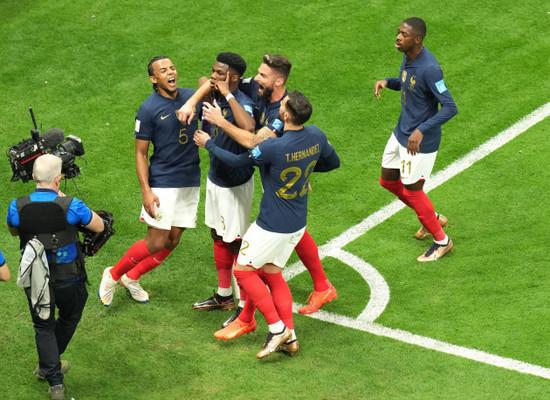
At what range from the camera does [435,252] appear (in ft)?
30.3

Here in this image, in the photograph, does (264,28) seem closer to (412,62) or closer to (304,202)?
(412,62)

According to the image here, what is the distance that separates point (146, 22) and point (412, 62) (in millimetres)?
5782

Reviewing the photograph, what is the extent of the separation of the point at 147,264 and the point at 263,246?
1505 millimetres

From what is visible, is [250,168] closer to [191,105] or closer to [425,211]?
[191,105]

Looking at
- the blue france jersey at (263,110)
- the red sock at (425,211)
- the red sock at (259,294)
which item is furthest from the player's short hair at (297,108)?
the red sock at (425,211)

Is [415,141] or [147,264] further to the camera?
[415,141]

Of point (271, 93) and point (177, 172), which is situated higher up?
point (271, 93)

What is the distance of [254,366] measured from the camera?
7.57 m

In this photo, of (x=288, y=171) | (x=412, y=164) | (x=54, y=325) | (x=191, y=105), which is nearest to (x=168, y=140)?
(x=191, y=105)

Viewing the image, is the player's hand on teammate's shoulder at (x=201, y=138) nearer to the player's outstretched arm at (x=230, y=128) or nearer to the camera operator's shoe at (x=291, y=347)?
the player's outstretched arm at (x=230, y=128)

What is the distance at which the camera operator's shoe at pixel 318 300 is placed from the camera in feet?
27.7

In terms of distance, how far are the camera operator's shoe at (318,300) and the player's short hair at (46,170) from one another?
9.14ft

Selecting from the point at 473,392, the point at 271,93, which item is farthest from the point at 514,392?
the point at 271,93

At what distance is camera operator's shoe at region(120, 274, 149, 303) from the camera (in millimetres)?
8617
